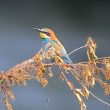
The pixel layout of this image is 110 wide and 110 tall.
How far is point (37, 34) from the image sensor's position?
338 cm

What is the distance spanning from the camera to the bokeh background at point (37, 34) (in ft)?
11.0

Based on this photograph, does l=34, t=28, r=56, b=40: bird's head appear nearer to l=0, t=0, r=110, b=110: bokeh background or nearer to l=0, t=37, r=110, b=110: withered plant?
l=0, t=37, r=110, b=110: withered plant

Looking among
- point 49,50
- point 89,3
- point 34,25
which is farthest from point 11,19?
point 49,50

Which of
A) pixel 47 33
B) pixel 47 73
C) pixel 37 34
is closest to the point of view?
pixel 47 73

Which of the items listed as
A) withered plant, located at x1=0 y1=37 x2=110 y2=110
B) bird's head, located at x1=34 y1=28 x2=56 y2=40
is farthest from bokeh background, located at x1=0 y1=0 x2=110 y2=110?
withered plant, located at x1=0 y1=37 x2=110 y2=110

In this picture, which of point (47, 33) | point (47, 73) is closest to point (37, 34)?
point (47, 33)

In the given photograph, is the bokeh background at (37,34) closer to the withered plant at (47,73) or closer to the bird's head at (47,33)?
the bird's head at (47,33)

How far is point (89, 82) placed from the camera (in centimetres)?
126

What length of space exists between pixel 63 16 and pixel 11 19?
32cm

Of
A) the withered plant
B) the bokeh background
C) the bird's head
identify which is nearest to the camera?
the withered plant

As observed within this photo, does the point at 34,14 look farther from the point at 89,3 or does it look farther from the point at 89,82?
the point at 89,82

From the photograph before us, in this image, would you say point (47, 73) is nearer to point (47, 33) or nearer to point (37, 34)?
point (47, 33)

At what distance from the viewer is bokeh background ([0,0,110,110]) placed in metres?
3.34

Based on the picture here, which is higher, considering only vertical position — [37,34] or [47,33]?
[37,34]
